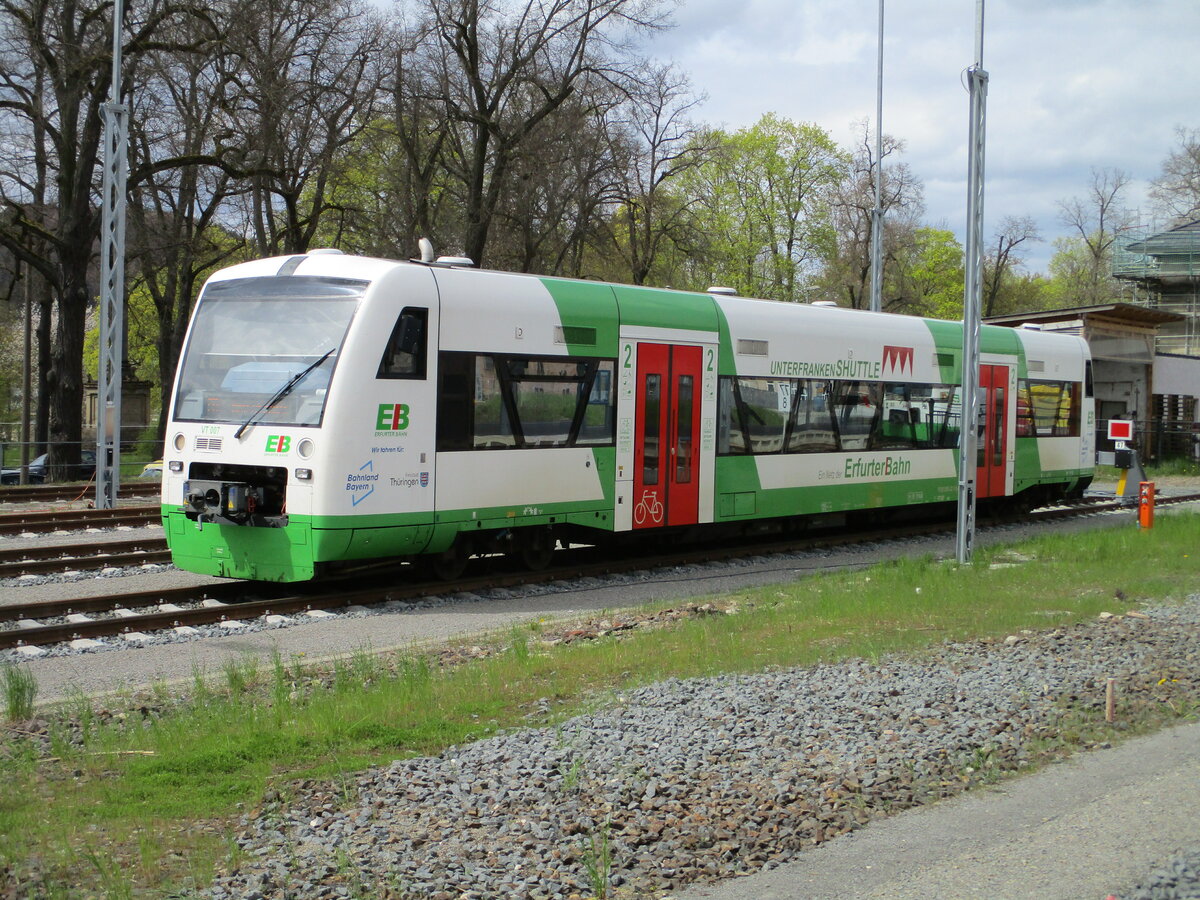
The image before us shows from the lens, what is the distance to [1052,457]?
22.6 m

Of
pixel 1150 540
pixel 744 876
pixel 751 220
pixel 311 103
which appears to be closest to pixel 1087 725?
pixel 744 876

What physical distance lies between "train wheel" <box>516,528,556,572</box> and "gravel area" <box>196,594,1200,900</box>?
6273mm

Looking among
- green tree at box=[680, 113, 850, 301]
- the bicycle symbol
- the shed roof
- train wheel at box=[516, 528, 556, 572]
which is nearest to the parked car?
train wheel at box=[516, 528, 556, 572]

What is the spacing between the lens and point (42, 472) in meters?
29.5

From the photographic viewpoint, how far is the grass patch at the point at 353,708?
16.8ft

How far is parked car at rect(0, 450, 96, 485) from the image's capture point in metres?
27.4

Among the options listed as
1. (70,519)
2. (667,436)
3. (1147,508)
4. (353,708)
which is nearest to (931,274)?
(1147,508)

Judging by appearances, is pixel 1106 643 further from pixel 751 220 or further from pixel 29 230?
pixel 751 220

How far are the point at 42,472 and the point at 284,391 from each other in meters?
20.5

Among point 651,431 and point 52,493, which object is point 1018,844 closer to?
point 651,431

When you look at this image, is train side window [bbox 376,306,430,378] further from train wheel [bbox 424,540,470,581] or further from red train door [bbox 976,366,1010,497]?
red train door [bbox 976,366,1010,497]

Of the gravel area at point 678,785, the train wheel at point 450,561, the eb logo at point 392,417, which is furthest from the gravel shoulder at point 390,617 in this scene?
the gravel area at point 678,785

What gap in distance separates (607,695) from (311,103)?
26.0 m

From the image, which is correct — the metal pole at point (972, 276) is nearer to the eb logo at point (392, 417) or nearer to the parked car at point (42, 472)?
the eb logo at point (392, 417)
